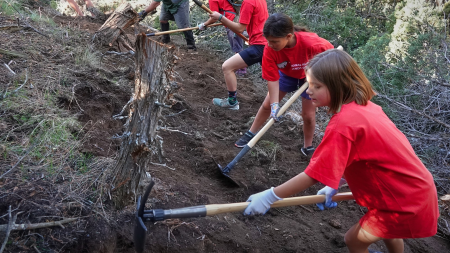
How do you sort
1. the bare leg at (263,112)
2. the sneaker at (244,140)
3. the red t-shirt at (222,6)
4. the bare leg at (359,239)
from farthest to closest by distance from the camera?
the red t-shirt at (222,6), the sneaker at (244,140), the bare leg at (263,112), the bare leg at (359,239)

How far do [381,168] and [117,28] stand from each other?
15.3 ft

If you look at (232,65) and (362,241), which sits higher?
(232,65)

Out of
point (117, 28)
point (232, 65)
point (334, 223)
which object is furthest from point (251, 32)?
point (334, 223)

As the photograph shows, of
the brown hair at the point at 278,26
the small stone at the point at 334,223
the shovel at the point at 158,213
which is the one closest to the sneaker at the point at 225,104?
the brown hair at the point at 278,26

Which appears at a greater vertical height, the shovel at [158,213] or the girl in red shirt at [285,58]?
the girl in red shirt at [285,58]

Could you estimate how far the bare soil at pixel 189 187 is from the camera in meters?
2.30

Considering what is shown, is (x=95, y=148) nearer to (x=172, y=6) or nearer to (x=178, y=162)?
(x=178, y=162)

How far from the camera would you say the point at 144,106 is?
7.47 ft

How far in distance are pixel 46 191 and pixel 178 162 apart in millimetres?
1332

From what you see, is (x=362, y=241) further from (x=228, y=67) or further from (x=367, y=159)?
(x=228, y=67)

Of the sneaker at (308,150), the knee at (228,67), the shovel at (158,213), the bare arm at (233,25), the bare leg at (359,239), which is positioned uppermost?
the bare arm at (233,25)

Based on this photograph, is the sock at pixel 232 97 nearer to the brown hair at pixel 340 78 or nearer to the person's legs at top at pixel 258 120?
the person's legs at top at pixel 258 120

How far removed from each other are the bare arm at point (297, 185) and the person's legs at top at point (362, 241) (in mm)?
502

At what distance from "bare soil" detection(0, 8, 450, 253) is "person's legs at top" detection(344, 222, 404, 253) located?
2.09 feet
